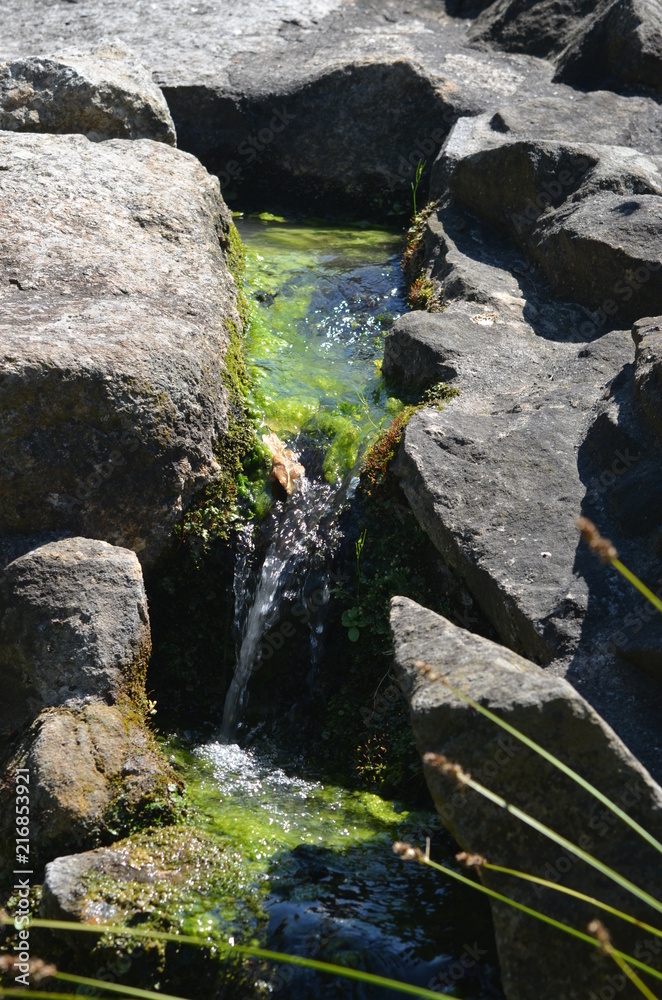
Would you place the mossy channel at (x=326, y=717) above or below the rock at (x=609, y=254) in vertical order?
below

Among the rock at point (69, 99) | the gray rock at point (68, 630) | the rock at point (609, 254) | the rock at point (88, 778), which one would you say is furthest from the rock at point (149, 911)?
the rock at point (69, 99)

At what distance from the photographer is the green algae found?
265 inches

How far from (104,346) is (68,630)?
1666 millimetres

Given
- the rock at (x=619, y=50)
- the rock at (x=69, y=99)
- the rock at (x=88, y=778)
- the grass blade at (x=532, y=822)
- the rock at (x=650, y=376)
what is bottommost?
the rock at (x=88, y=778)

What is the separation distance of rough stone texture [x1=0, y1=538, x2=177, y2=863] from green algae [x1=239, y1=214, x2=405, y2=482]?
1862 mm

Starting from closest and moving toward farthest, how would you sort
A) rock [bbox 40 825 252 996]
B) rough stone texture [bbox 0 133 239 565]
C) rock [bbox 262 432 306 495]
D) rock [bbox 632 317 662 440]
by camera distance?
1. rock [bbox 40 825 252 996]
2. rock [bbox 632 317 662 440]
3. rough stone texture [bbox 0 133 239 565]
4. rock [bbox 262 432 306 495]

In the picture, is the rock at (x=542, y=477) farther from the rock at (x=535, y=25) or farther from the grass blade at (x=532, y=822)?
the rock at (x=535, y=25)

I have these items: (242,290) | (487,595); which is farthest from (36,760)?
(242,290)

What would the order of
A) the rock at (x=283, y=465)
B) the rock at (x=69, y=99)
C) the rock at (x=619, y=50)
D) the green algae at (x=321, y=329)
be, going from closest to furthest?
the rock at (x=283, y=465), the green algae at (x=321, y=329), the rock at (x=69, y=99), the rock at (x=619, y=50)

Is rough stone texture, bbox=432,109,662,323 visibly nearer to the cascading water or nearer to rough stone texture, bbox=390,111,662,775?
rough stone texture, bbox=390,111,662,775

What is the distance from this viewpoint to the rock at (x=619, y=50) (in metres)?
9.93

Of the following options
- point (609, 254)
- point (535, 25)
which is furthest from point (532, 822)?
point (535, 25)

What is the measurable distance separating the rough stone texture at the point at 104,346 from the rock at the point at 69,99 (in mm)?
1085

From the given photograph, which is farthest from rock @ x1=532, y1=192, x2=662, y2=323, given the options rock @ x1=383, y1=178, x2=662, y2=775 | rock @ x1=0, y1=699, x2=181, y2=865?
rock @ x1=0, y1=699, x2=181, y2=865
